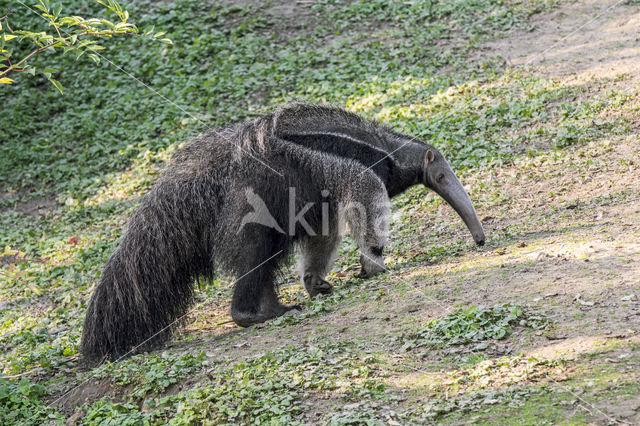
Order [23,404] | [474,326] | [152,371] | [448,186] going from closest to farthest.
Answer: [474,326] → [152,371] → [23,404] → [448,186]

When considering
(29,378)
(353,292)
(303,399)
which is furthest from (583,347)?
(29,378)

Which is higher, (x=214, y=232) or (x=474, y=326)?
(x=214, y=232)

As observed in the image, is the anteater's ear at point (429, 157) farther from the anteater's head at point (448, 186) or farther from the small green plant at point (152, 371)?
the small green plant at point (152, 371)

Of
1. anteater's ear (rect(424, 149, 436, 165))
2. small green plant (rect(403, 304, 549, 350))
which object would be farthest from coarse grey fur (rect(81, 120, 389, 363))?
small green plant (rect(403, 304, 549, 350))

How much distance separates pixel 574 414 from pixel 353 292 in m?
2.85

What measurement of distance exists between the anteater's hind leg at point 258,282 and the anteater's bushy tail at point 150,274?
1.20 ft

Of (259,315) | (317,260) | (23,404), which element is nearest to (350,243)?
(317,260)

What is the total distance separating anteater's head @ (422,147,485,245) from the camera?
661 cm

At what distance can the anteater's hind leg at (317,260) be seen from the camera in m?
6.58

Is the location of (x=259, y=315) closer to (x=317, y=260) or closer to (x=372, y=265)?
(x=317, y=260)

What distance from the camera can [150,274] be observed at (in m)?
5.86

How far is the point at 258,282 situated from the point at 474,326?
2009mm

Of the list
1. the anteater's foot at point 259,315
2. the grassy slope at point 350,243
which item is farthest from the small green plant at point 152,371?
the anteater's foot at point 259,315

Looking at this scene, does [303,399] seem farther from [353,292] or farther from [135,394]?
[353,292]
